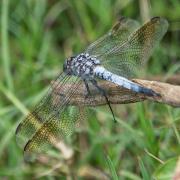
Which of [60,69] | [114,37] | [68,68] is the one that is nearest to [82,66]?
[68,68]

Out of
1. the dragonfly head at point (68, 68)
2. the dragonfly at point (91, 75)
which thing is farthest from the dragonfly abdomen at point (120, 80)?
the dragonfly head at point (68, 68)

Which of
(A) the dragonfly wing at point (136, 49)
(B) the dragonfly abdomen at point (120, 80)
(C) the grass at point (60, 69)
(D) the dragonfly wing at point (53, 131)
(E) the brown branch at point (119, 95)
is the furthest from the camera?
(C) the grass at point (60, 69)

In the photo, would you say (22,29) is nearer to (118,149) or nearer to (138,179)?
(118,149)

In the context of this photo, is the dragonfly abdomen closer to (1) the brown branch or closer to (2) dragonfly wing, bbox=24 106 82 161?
(1) the brown branch

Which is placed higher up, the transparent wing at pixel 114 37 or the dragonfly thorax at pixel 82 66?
the transparent wing at pixel 114 37

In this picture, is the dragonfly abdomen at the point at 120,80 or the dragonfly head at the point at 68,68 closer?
the dragonfly abdomen at the point at 120,80

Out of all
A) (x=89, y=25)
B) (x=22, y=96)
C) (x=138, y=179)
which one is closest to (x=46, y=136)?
(x=138, y=179)

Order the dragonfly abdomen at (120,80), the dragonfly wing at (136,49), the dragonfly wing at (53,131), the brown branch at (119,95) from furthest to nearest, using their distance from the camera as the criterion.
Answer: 1. the dragonfly wing at (136,49)
2. the dragonfly wing at (53,131)
3. the dragonfly abdomen at (120,80)
4. the brown branch at (119,95)

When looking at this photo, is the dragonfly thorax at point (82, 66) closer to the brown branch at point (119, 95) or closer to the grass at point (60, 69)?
the brown branch at point (119, 95)
